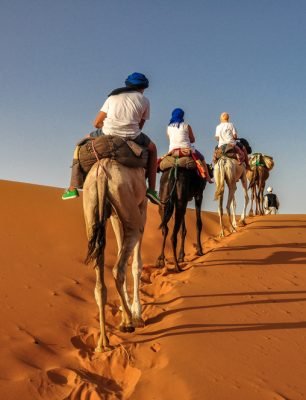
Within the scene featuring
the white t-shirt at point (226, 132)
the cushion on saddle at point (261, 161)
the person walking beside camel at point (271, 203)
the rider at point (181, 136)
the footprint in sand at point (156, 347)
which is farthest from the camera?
the person walking beside camel at point (271, 203)

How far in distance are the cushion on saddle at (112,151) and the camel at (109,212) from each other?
0.26ft

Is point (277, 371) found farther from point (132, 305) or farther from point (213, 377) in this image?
point (132, 305)

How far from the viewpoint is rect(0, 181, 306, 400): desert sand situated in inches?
165

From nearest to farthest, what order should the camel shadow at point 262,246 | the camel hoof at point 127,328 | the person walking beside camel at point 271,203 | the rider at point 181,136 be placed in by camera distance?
the camel hoof at point 127,328
the rider at point 181,136
the camel shadow at point 262,246
the person walking beside camel at point 271,203

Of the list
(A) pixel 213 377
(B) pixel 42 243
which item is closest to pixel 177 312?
(A) pixel 213 377

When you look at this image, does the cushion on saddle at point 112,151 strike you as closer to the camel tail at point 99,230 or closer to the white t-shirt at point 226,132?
the camel tail at point 99,230

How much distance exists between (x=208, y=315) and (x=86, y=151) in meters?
2.51

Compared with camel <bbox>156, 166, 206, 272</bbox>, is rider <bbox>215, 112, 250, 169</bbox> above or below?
above

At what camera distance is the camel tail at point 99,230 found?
5.22 m

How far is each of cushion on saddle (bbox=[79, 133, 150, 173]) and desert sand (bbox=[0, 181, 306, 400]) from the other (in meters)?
1.96

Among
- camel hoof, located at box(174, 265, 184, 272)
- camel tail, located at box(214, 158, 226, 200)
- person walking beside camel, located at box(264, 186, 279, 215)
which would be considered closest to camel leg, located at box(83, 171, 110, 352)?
camel hoof, located at box(174, 265, 184, 272)

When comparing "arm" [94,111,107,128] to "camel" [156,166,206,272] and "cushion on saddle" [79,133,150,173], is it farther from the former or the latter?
"camel" [156,166,206,272]

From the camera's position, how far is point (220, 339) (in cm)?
523

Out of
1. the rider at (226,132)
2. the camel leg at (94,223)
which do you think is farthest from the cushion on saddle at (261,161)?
the camel leg at (94,223)
